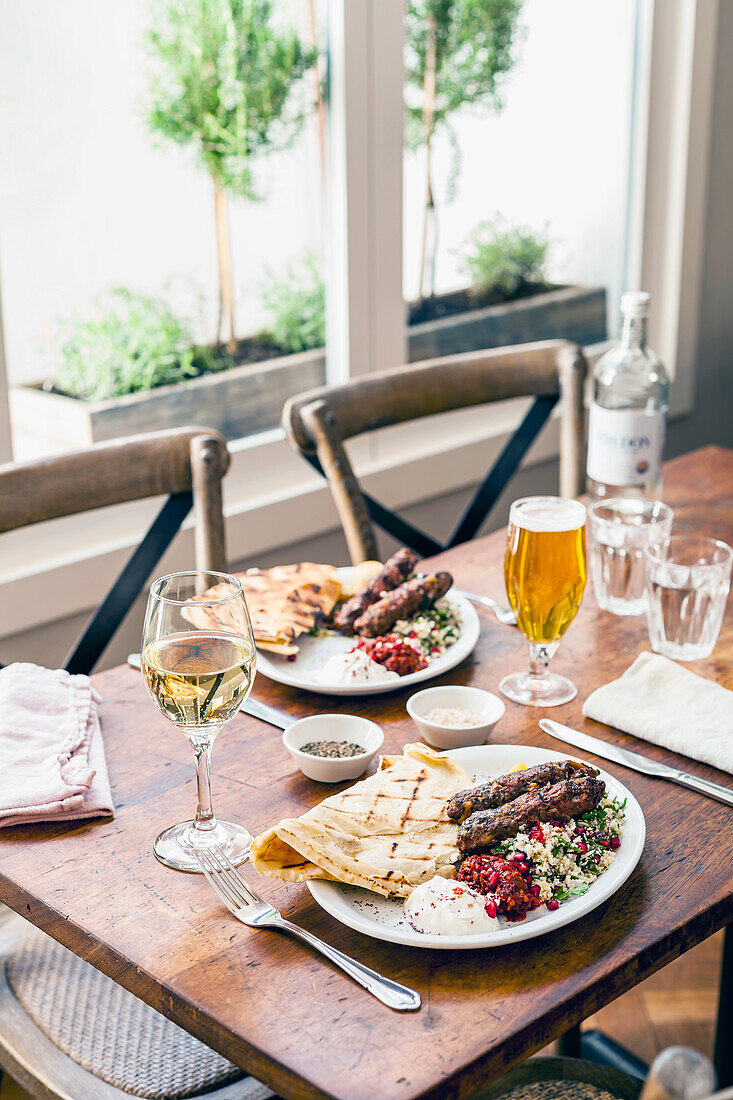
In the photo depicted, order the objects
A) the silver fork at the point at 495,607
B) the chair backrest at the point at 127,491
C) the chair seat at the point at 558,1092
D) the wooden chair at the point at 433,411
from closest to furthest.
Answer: the chair seat at the point at 558,1092
the silver fork at the point at 495,607
the chair backrest at the point at 127,491
the wooden chair at the point at 433,411

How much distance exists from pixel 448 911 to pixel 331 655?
17.3 inches

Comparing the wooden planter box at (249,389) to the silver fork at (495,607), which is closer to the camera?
the silver fork at (495,607)

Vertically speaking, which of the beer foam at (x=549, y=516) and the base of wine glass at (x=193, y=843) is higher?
the beer foam at (x=549, y=516)

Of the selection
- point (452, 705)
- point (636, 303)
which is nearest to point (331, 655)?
point (452, 705)

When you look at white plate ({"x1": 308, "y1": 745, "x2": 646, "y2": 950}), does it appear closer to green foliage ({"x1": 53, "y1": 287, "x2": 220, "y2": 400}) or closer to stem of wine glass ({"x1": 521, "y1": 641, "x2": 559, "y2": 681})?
stem of wine glass ({"x1": 521, "y1": 641, "x2": 559, "y2": 681})

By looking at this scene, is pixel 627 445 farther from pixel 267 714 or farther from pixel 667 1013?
pixel 667 1013

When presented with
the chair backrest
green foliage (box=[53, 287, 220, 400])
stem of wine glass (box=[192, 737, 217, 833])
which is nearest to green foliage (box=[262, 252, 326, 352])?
green foliage (box=[53, 287, 220, 400])

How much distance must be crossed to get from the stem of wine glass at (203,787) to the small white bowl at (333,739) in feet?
0.30

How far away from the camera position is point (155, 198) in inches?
77.0

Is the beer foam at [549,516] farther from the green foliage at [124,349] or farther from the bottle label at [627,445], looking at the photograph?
the green foliage at [124,349]

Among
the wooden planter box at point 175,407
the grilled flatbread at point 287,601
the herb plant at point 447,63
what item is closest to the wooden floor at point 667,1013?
the grilled flatbread at point 287,601

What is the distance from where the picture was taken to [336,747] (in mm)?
935

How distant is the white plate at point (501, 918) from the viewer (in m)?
0.71

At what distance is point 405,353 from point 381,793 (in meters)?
1.66
